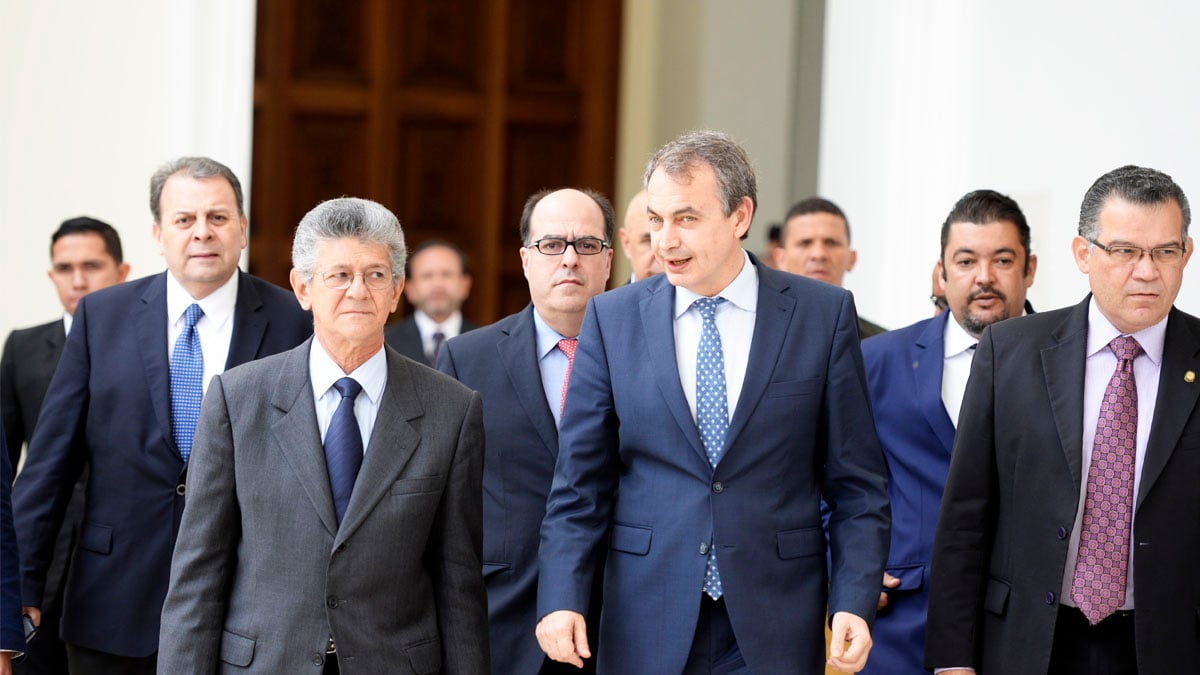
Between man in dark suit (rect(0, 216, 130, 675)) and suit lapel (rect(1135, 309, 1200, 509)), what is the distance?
305 cm

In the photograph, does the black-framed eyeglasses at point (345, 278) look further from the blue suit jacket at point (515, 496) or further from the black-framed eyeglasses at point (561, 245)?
the black-framed eyeglasses at point (561, 245)

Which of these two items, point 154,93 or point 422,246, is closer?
point 154,93

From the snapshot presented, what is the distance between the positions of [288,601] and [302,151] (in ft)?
21.4

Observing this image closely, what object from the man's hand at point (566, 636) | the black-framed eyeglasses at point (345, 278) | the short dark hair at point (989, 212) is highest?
the short dark hair at point (989, 212)

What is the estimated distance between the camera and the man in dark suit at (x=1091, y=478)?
347 centimetres

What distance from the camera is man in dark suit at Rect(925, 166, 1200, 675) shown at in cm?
347

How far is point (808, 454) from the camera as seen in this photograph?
137 inches

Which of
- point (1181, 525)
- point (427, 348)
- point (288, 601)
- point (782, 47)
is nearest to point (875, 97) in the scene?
point (782, 47)

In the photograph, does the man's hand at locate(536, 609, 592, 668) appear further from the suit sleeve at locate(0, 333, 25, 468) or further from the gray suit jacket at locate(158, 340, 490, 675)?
the suit sleeve at locate(0, 333, 25, 468)

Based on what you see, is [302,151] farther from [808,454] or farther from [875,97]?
[808,454]

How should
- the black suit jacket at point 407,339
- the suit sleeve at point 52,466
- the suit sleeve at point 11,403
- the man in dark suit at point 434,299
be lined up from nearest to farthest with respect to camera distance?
the suit sleeve at point 52,466
the suit sleeve at point 11,403
the black suit jacket at point 407,339
the man in dark suit at point 434,299

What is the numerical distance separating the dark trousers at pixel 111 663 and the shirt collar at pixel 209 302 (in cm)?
94

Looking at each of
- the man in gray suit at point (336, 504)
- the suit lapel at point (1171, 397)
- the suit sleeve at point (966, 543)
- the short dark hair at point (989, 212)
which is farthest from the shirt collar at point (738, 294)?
the short dark hair at point (989, 212)

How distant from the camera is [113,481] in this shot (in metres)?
4.23
